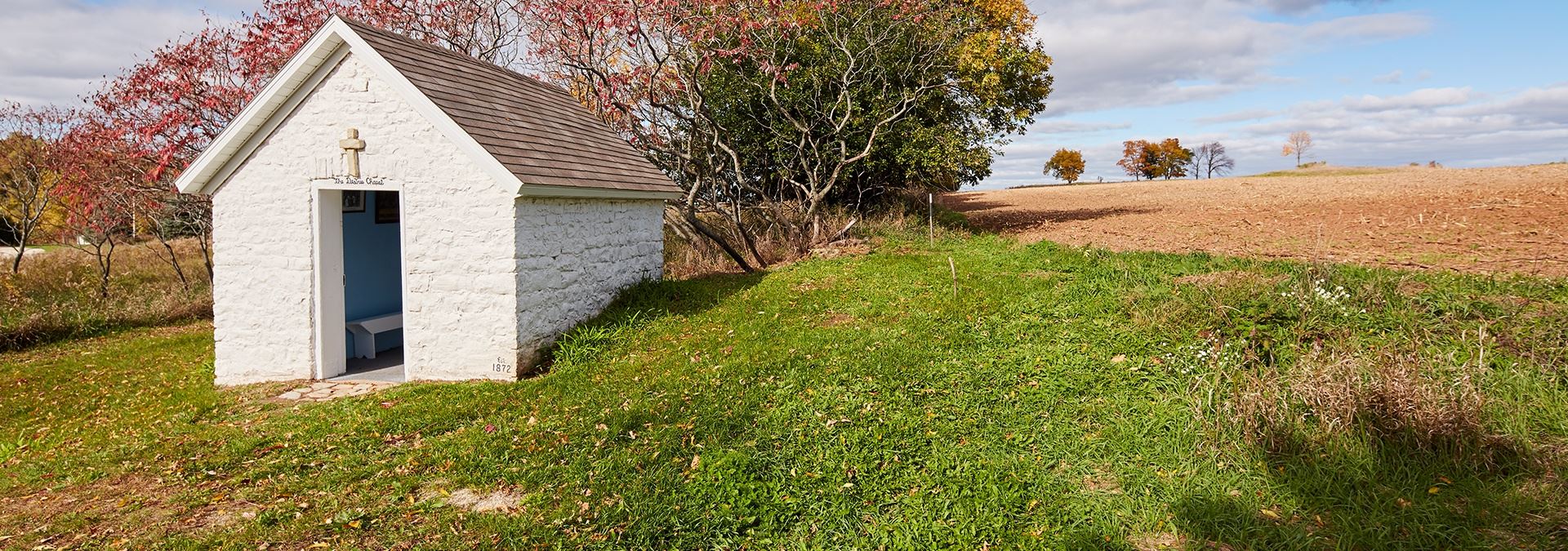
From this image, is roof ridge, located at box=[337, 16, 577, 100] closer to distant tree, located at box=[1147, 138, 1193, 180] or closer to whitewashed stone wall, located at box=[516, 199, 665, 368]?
whitewashed stone wall, located at box=[516, 199, 665, 368]

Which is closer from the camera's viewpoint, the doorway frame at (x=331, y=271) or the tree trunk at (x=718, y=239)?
the doorway frame at (x=331, y=271)

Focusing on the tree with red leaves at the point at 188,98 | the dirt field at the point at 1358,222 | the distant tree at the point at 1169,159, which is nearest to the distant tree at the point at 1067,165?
the distant tree at the point at 1169,159

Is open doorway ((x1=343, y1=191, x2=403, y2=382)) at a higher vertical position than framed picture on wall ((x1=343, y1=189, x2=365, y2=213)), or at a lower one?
lower

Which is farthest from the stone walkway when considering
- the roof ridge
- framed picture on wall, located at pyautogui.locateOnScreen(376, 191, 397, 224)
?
the roof ridge

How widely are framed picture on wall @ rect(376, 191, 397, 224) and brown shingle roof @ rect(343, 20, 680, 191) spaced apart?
7.44 ft

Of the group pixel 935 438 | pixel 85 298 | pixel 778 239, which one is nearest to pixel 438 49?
pixel 778 239

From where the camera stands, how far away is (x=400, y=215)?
8.70 metres

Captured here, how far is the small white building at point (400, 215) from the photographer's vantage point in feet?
27.3

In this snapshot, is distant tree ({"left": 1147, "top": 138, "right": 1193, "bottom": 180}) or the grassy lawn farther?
distant tree ({"left": 1147, "top": 138, "right": 1193, "bottom": 180})

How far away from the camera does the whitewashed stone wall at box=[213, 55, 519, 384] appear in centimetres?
836

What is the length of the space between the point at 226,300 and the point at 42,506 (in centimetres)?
387

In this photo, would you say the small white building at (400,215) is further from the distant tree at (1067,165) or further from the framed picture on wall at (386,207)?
the distant tree at (1067,165)

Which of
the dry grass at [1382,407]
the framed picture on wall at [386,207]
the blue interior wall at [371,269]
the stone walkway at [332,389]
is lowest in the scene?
the stone walkway at [332,389]

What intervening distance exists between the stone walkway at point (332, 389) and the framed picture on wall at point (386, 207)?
2.93m
